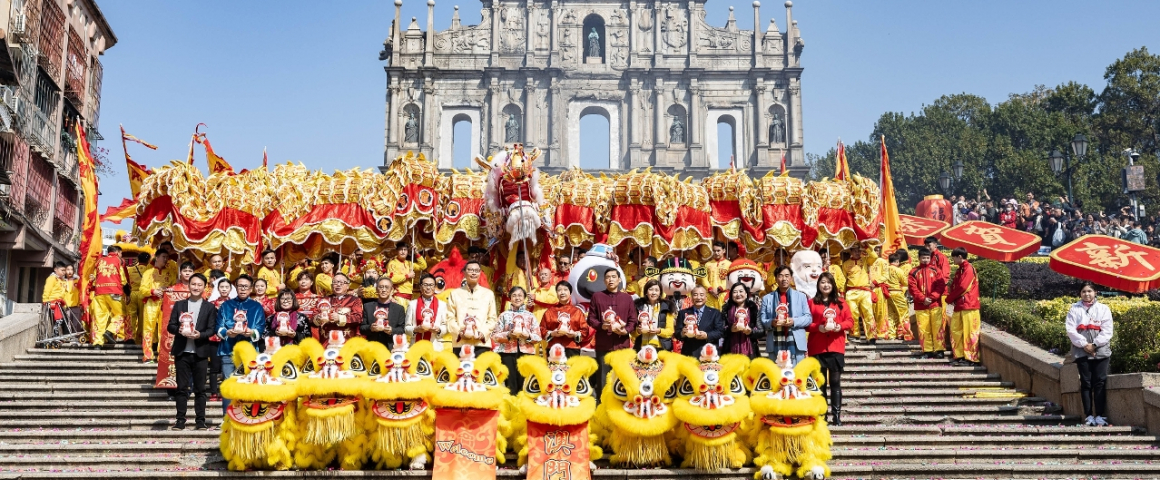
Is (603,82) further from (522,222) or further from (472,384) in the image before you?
(472,384)

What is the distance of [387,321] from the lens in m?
8.60

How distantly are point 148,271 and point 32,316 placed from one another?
85.3 inches

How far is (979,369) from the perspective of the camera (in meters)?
11.1

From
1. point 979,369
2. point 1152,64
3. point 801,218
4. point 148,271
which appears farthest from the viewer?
point 1152,64

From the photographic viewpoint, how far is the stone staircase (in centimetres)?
753

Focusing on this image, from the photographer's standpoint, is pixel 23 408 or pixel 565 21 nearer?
pixel 23 408

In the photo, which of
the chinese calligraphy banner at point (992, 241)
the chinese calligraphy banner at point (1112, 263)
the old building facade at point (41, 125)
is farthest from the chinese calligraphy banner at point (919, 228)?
the old building facade at point (41, 125)

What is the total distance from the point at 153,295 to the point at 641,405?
7.27 meters

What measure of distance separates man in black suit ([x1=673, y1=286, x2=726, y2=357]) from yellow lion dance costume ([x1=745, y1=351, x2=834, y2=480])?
1486mm

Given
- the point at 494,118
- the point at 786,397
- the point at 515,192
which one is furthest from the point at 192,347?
the point at 494,118

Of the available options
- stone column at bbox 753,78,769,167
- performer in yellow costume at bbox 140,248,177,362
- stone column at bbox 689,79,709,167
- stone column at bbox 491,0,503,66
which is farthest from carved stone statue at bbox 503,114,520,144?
performer in yellow costume at bbox 140,248,177,362

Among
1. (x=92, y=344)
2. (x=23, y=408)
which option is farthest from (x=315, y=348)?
(x=92, y=344)

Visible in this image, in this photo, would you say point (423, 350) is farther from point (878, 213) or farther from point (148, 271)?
point (878, 213)

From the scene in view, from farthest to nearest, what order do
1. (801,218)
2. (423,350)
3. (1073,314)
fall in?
(801,218) → (1073,314) → (423,350)
